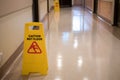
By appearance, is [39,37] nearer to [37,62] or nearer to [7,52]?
[37,62]

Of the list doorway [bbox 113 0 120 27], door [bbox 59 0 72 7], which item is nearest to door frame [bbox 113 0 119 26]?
doorway [bbox 113 0 120 27]

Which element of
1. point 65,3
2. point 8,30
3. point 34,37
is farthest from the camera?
point 65,3

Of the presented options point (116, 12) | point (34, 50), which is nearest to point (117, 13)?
point (116, 12)

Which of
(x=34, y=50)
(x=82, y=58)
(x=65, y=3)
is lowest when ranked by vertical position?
(x=82, y=58)

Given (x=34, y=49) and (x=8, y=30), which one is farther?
(x=8, y=30)

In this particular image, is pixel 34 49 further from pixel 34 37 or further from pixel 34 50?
pixel 34 37

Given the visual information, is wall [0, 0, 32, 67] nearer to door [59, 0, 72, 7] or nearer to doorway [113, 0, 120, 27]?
doorway [113, 0, 120, 27]

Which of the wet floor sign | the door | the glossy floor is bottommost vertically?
the glossy floor

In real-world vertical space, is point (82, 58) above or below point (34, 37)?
below

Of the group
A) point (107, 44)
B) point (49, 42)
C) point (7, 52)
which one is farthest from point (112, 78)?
point (49, 42)

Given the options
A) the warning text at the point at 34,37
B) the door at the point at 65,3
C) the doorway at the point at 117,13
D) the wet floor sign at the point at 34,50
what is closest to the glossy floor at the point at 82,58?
the wet floor sign at the point at 34,50

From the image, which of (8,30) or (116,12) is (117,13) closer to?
(116,12)

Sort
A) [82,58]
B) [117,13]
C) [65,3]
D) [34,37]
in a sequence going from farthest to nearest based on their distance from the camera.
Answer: [65,3], [117,13], [82,58], [34,37]

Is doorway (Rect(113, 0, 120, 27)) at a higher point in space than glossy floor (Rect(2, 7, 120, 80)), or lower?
higher
